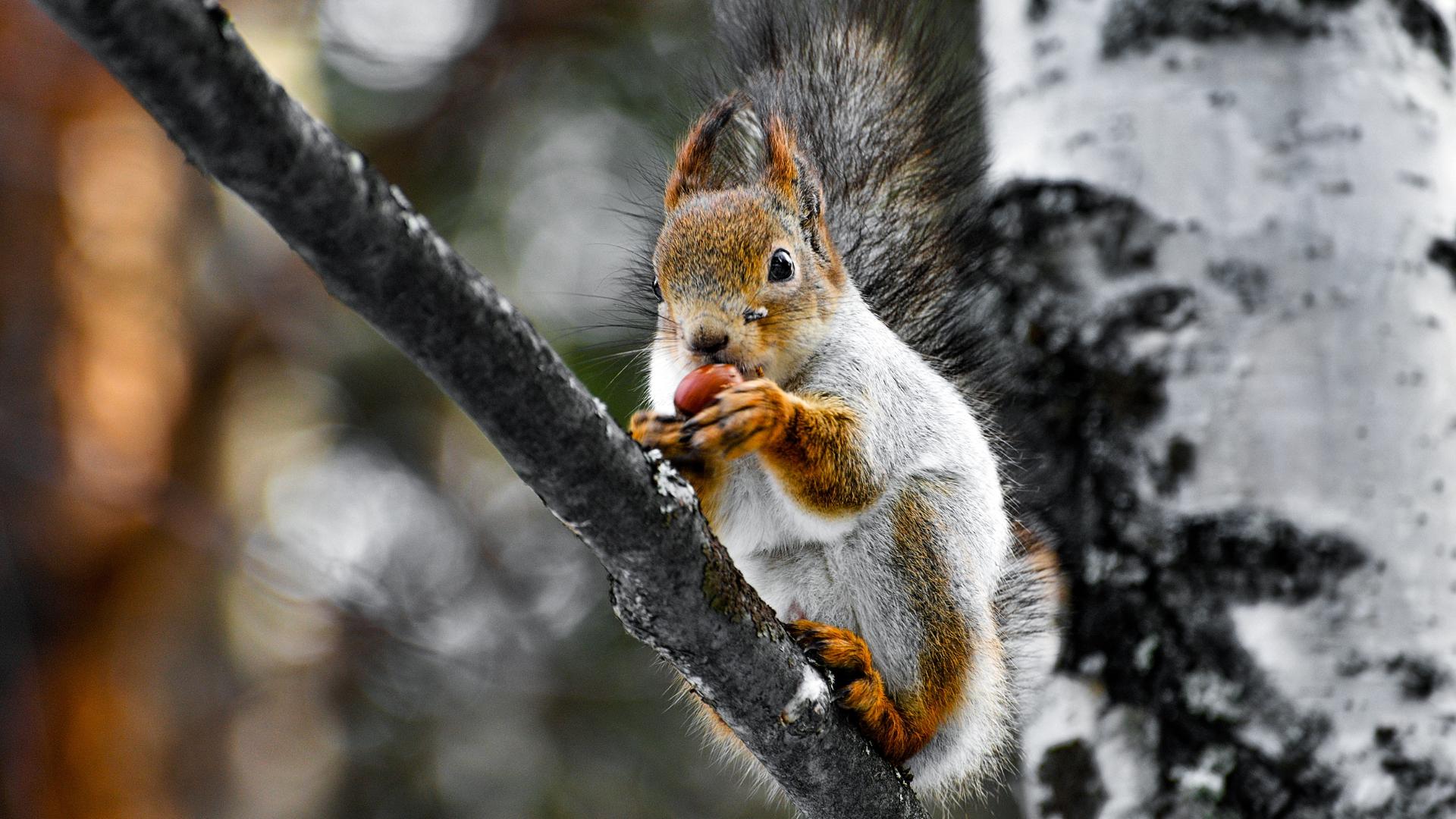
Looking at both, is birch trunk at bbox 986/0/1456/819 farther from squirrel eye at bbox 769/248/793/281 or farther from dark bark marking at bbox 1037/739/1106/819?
squirrel eye at bbox 769/248/793/281

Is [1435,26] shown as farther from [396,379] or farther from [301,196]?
[396,379]

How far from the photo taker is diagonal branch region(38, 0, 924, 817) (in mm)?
631

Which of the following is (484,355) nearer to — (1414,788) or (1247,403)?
(1247,403)

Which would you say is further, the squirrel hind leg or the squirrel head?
the squirrel head

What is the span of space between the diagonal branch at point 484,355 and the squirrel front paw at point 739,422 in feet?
0.62

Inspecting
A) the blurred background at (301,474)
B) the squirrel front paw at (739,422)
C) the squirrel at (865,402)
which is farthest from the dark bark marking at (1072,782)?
the blurred background at (301,474)

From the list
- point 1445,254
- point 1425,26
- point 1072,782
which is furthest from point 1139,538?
point 1425,26

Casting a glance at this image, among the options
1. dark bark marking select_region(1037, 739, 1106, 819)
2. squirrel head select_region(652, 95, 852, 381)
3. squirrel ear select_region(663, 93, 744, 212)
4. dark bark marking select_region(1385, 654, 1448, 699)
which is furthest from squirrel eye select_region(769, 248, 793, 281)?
dark bark marking select_region(1385, 654, 1448, 699)

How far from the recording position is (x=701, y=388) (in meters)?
1.37

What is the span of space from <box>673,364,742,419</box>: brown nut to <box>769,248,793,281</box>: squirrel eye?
328 mm

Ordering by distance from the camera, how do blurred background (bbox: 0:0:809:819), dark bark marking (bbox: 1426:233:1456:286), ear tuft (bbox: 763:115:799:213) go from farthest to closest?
blurred background (bbox: 0:0:809:819) → ear tuft (bbox: 763:115:799:213) → dark bark marking (bbox: 1426:233:1456:286)

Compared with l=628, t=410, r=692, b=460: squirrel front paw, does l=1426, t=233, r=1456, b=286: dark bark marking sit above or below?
A: below

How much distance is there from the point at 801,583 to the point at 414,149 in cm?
423

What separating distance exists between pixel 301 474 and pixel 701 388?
526 cm
